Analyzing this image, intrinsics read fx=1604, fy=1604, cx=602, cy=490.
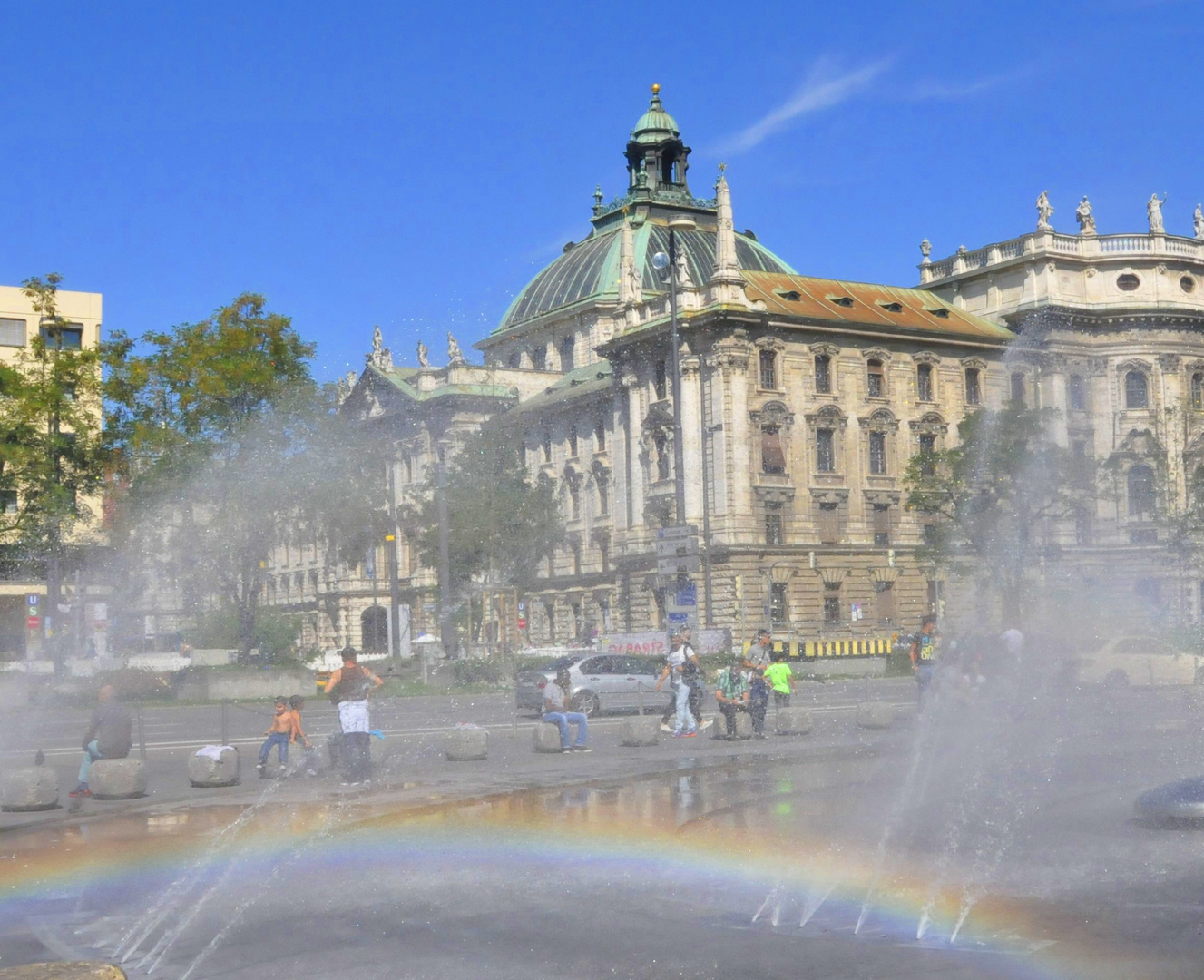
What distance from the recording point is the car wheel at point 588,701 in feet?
121

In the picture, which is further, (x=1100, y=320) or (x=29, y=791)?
(x=1100, y=320)

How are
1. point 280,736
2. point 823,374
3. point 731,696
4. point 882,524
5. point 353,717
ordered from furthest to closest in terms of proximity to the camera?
point 882,524, point 823,374, point 731,696, point 280,736, point 353,717

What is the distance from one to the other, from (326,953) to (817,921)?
3.19 m

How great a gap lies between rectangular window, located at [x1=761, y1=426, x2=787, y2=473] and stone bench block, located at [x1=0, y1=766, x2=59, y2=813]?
56.5 metres

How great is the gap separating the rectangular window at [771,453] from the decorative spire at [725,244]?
23.4 feet

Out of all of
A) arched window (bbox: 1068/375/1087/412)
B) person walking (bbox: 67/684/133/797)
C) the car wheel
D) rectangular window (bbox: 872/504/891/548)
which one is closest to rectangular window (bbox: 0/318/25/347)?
rectangular window (bbox: 872/504/891/548)

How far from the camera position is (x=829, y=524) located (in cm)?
7488

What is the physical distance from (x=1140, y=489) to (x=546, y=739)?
44.5 meters

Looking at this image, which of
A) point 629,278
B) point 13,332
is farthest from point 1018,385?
→ point 13,332

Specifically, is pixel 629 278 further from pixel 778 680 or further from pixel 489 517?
pixel 778 680

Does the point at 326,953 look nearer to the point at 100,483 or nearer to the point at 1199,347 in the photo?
the point at 100,483

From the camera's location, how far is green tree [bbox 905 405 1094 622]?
203ft

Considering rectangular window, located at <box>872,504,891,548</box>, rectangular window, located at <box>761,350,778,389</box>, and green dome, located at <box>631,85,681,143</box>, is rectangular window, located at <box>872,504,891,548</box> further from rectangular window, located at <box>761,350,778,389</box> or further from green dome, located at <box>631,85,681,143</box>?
green dome, located at <box>631,85,681,143</box>

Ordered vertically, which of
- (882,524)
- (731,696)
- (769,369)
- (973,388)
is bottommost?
(731,696)
